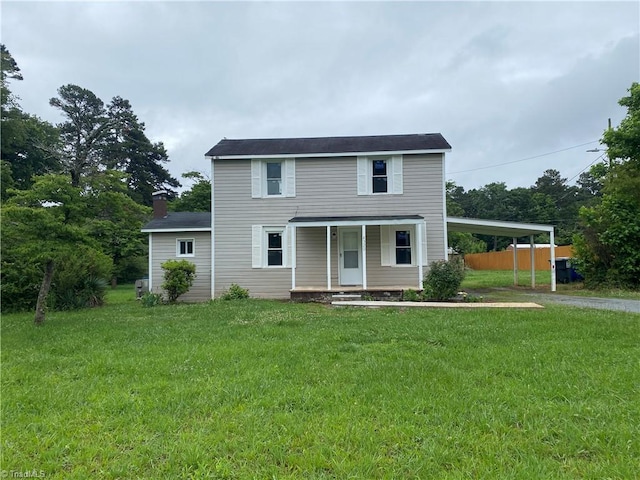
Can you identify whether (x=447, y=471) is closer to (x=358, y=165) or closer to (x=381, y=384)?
(x=381, y=384)

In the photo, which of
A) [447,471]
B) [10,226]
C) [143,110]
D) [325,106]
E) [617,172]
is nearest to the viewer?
[447,471]

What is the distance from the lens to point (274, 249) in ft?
44.9

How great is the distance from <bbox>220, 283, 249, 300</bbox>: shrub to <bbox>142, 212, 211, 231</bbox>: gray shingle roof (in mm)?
2519

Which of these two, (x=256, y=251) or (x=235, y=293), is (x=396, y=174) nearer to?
(x=256, y=251)

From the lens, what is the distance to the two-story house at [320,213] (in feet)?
43.4

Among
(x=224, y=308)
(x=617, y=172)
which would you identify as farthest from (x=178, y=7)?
(x=617, y=172)

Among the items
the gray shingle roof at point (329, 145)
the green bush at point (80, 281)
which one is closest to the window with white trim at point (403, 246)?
the gray shingle roof at point (329, 145)

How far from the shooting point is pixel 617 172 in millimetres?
15625

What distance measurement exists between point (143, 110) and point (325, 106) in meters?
34.9

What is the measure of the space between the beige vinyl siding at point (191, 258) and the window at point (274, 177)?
2837 mm

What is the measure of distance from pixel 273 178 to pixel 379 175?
3.77 meters

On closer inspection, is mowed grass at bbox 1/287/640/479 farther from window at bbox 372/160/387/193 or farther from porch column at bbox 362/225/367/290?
window at bbox 372/160/387/193

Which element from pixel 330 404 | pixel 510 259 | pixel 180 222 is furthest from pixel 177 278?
pixel 510 259

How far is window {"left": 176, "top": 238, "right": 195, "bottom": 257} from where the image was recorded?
46.5 ft
